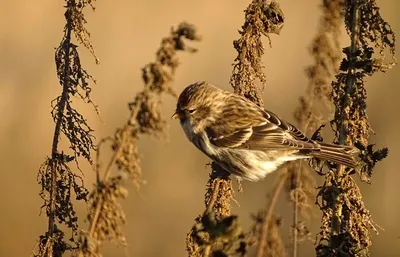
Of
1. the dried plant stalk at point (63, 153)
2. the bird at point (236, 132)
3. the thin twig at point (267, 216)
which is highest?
the bird at point (236, 132)

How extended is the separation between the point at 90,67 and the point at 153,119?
13718 millimetres

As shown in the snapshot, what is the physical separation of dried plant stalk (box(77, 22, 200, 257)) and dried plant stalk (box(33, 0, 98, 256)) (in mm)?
921

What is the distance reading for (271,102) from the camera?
56.8 ft

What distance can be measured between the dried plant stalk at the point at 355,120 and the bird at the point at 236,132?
1865 millimetres

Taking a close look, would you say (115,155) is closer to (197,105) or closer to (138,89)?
(197,105)

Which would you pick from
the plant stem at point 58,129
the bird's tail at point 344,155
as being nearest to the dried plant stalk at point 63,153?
the plant stem at point 58,129

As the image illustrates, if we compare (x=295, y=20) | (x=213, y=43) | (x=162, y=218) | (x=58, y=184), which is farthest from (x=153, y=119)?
(x=295, y=20)

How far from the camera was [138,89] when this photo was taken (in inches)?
622

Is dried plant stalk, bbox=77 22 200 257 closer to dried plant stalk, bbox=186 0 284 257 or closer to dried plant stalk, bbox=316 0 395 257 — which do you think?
dried plant stalk, bbox=316 0 395 257

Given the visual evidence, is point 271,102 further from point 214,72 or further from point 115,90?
point 115,90

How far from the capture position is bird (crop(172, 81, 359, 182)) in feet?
20.4

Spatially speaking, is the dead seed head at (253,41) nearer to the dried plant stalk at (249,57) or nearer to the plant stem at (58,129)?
the dried plant stalk at (249,57)

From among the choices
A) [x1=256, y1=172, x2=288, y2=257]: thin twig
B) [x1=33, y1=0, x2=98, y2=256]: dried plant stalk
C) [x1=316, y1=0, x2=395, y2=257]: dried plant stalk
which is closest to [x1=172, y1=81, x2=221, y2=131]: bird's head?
[x1=316, y1=0, x2=395, y2=257]: dried plant stalk

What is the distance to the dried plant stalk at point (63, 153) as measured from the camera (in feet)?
11.2
